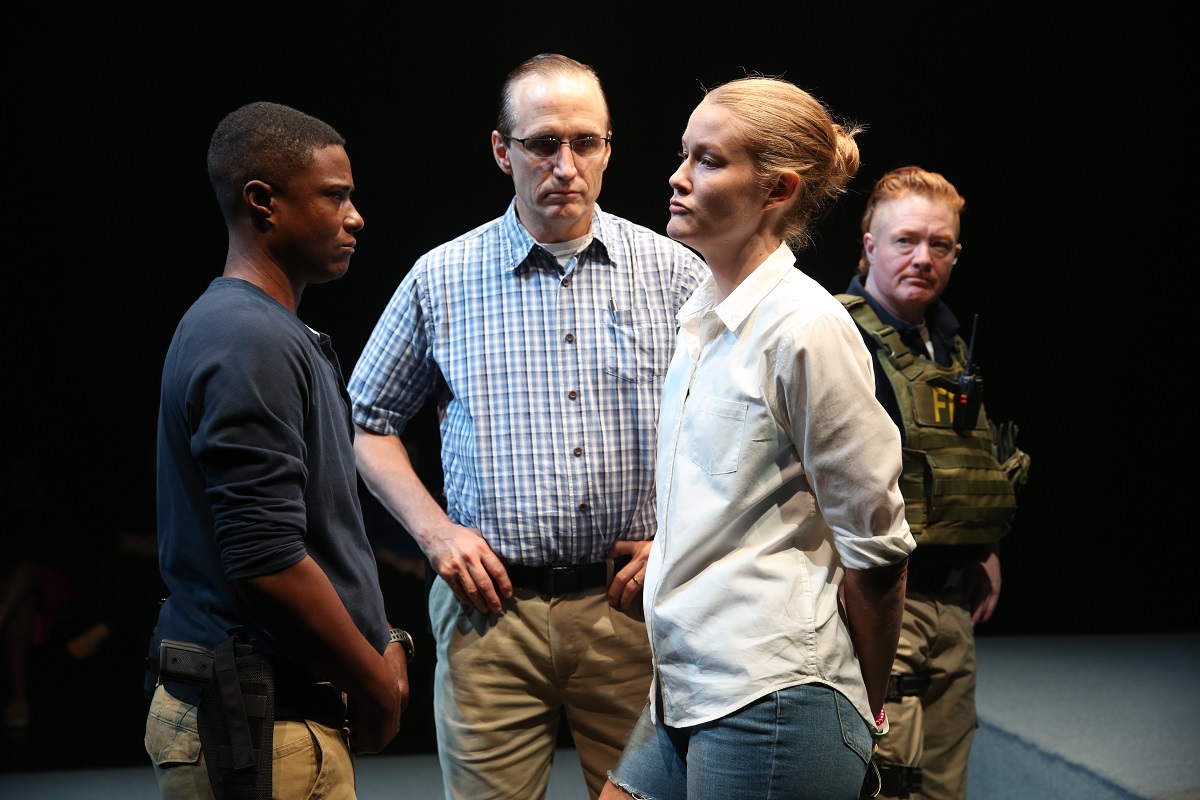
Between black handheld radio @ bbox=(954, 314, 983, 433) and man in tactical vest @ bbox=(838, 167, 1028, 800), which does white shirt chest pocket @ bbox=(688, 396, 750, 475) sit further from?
black handheld radio @ bbox=(954, 314, 983, 433)

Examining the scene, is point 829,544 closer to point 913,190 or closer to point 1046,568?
point 913,190

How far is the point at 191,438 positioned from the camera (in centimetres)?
144

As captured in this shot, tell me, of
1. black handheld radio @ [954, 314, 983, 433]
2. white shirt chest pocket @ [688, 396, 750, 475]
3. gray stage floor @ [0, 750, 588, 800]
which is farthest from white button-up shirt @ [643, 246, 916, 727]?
gray stage floor @ [0, 750, 588, 800]

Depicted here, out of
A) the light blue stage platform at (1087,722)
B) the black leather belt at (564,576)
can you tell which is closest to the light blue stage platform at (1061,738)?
the light blue stage platform at (1087,722)

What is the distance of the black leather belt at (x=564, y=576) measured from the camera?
2148 mm

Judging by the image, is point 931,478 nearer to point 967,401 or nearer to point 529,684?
point 967,401

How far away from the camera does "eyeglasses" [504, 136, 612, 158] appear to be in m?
2.16

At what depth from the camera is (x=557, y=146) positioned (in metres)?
2.16

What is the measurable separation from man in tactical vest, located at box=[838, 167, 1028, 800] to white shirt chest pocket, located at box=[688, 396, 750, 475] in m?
1.16

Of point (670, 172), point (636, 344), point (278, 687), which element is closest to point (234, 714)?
point (278, 687)

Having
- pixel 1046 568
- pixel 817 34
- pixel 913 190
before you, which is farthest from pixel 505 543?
pixel 1046 568

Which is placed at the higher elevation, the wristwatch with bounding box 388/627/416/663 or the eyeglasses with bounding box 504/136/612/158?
the eyeglasses with bounding box 504/136/612/158

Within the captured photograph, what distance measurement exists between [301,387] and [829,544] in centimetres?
73

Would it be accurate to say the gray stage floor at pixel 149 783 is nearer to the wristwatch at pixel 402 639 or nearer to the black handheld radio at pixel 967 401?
the black handheld radio at pixel 967 401
